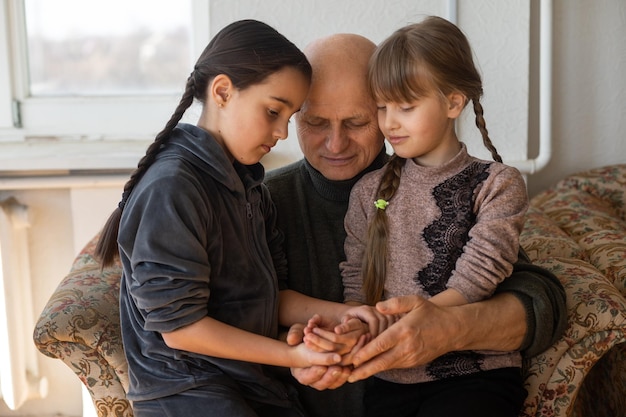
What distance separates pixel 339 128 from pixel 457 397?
2.14 ft

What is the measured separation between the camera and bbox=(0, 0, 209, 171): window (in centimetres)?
281

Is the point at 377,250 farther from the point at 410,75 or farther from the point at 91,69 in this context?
the point at 91,69

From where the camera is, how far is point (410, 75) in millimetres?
1601

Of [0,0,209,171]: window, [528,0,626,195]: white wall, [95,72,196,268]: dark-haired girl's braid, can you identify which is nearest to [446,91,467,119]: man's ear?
[95,72,196,268]: dark-haired girl's braid

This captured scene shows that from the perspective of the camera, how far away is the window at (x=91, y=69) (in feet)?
9.23

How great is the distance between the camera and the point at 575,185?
8.88 feet

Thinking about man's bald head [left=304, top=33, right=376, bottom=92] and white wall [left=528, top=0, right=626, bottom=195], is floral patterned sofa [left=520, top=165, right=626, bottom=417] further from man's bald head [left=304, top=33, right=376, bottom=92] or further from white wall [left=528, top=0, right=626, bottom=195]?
man's bald head [left=304, top=33, right=376, bottom=92]

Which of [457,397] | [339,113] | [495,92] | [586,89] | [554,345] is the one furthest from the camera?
[586,89]

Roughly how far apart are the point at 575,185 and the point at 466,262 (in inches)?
51.4

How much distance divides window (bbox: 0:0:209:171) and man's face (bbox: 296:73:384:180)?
1.15 metres

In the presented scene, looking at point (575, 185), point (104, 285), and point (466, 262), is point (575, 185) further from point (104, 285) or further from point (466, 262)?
point (104, 285)

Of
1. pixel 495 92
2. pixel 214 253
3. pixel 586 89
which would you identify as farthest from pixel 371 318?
pixel 586 89

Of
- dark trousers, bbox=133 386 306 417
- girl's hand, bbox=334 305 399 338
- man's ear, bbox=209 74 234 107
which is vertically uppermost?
man's ear, bbox=209 74 234 107

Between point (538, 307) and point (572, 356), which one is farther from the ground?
point (538, 307)
